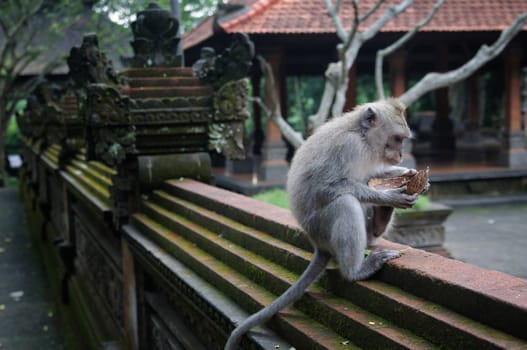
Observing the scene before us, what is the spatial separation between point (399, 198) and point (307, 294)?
1.67ft

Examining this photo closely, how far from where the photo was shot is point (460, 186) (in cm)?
1333

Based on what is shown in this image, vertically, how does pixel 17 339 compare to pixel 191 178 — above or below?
below

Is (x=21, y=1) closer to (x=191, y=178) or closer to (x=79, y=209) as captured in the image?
(x=79, y=209)

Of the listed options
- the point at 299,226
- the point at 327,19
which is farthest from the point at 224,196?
the point at 327,19

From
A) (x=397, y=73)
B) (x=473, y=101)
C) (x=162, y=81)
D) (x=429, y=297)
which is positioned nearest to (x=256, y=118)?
(x=397, y=73)

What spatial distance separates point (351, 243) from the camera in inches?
88.8

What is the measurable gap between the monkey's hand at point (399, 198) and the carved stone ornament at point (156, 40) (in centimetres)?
274

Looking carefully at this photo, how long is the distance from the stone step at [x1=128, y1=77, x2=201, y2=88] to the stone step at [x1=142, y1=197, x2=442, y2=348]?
1.20 m

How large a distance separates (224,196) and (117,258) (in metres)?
1.67

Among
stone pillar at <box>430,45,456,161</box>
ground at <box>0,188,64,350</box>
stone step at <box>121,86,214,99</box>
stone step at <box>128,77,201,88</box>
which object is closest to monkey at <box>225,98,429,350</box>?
stone step at <box>121,86,214,99</box>

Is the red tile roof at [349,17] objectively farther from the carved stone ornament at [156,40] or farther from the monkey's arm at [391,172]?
the monkey's arm at [391,172]

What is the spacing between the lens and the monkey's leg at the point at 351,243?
2191 mm

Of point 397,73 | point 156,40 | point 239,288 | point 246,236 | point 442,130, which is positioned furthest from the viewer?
point 442,130

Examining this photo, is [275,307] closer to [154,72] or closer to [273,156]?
[154,72]
